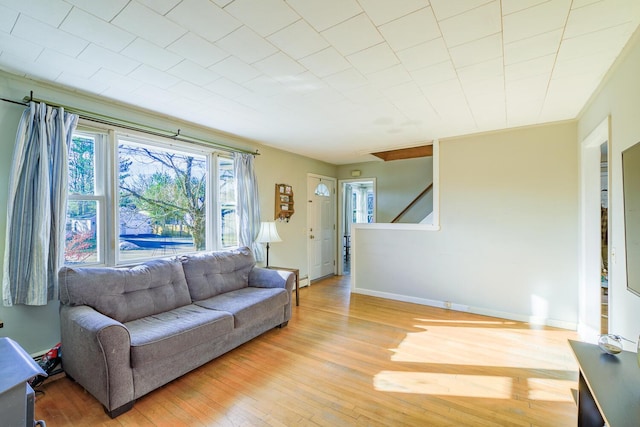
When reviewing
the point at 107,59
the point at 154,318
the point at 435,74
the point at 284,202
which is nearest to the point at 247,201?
the point at 284,202

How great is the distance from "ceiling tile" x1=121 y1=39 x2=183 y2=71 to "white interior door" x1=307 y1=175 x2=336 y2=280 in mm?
3518

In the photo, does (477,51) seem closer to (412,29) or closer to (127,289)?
(412,29)

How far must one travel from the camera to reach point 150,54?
191 centimetres

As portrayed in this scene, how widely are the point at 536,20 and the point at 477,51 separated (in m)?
0.34

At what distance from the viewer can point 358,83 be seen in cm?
232

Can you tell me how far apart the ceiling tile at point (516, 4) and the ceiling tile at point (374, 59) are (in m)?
0.63

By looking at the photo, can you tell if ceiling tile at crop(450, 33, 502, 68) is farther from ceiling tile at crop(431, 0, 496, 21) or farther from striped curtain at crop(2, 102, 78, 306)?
striped curtain at crop(2, 102, 78, 306)

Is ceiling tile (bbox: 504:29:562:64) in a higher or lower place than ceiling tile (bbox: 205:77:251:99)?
lower

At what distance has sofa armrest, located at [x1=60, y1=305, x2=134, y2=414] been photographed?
1.83 metres

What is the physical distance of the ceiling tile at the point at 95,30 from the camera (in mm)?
1550

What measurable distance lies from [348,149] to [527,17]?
322 cm

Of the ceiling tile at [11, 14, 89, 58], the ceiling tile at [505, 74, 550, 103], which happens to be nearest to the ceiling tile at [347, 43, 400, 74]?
the ceiling tile at [505, 74, 550, 103]

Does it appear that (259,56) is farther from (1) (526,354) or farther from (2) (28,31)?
(1) (526,354)

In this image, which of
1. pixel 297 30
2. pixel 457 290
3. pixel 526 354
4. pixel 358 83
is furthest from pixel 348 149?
pixel 526 354
